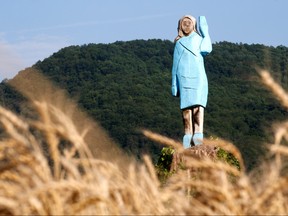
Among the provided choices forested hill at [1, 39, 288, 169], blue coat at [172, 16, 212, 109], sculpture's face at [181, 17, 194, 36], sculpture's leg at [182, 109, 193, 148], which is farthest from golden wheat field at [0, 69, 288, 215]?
forested hill at [1, 39, 288, 169]

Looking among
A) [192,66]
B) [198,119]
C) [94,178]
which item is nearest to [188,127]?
[198,119]

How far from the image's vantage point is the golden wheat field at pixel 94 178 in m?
2.42

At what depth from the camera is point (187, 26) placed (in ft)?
47.8

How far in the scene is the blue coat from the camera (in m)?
14.4

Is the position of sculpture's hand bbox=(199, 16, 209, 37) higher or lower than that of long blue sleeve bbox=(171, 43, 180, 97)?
higher

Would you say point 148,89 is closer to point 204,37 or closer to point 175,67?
point 175,67

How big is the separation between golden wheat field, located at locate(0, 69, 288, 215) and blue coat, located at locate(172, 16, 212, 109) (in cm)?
1169

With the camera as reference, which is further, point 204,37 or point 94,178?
point 204,37

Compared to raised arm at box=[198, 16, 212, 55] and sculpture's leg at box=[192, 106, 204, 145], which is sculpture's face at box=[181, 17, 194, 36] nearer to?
raised arm at box=[198, 16, 212, 55]

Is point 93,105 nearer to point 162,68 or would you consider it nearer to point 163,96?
point 163,96

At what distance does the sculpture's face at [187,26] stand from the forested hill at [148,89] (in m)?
11.0

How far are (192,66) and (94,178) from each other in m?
11.9

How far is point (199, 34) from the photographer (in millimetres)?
14672

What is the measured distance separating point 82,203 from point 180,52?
40.3ft
